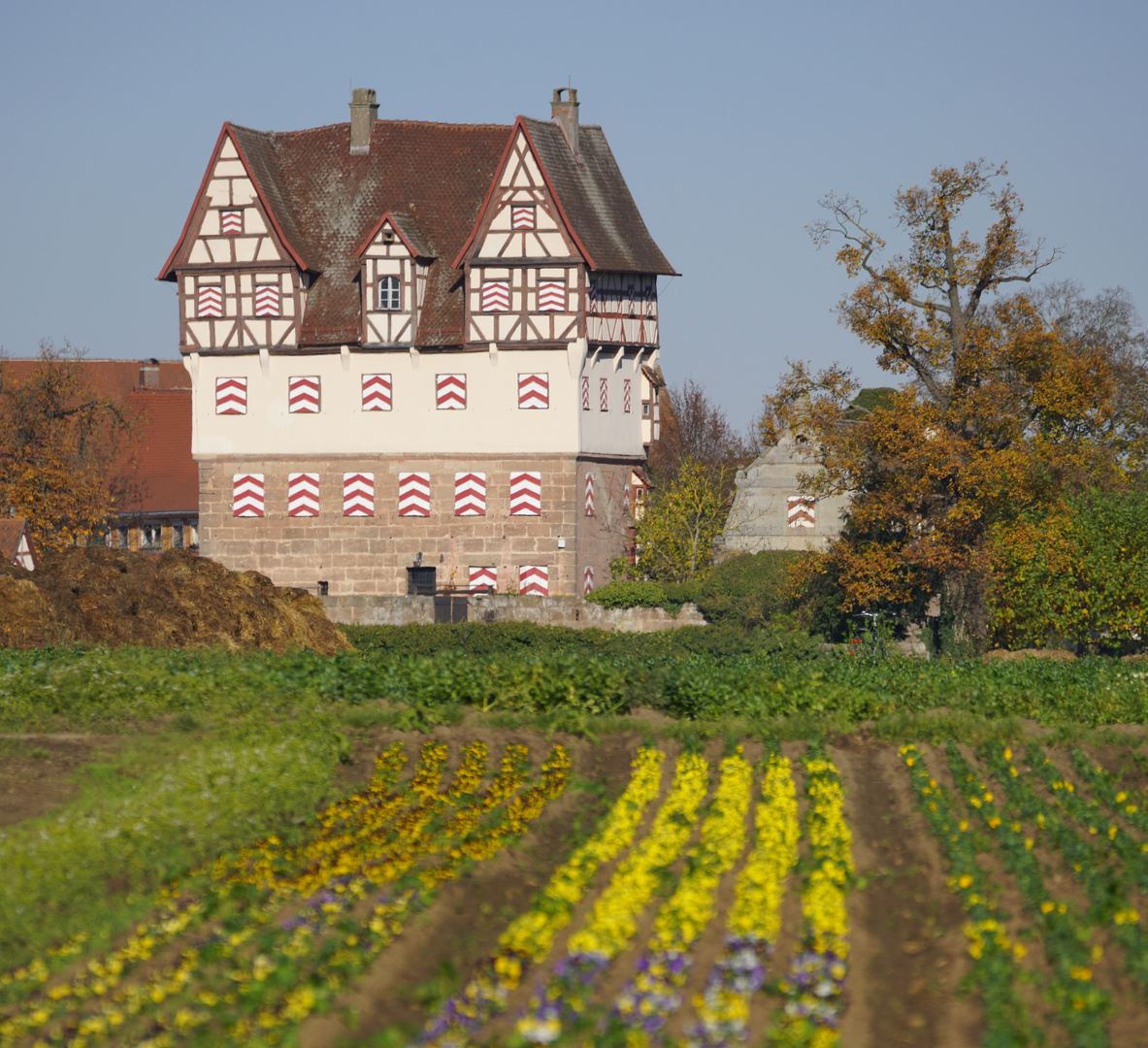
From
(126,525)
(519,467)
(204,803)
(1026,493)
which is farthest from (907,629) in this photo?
(126,525)

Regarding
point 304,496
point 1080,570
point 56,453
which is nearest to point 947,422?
point 1080,570

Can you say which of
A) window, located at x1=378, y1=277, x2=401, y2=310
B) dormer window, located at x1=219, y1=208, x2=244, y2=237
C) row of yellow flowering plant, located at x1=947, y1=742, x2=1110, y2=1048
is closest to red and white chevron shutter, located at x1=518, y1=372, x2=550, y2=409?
window, located at x1=378, y1=277, x2=401, y2=310

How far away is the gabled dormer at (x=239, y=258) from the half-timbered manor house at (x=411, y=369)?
0.05 metres

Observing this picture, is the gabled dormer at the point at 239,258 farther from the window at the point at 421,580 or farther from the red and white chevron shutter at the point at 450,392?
the window at the point at 421,580

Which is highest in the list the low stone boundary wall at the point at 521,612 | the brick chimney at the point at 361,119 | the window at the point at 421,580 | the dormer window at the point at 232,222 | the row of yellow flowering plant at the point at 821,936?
the brick chimney at the point at 361,119

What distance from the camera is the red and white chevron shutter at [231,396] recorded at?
141ft

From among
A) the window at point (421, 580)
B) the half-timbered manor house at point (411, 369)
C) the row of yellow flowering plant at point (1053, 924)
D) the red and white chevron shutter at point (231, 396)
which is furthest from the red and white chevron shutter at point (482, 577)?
the row of yellow flowering plant at point (1053, 924)

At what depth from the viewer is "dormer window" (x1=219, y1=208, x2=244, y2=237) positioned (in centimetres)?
4281

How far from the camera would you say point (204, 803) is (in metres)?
12.7

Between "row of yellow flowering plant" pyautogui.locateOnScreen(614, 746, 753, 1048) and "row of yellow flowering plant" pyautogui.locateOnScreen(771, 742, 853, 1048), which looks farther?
"row of yellow flowering plant" pyautogui.locateOnScreen(771, 742, 853, 1048)

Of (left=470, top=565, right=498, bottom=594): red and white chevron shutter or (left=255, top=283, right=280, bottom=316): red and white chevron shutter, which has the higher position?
(left=255, top=283, right=280, bottom=316): red and white chevron shutter

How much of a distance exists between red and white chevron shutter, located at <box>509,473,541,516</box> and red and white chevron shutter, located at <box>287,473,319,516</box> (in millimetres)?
5479

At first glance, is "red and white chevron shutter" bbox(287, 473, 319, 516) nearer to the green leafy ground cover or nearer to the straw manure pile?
the straw manure pile

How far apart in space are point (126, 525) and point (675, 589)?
27.9m
